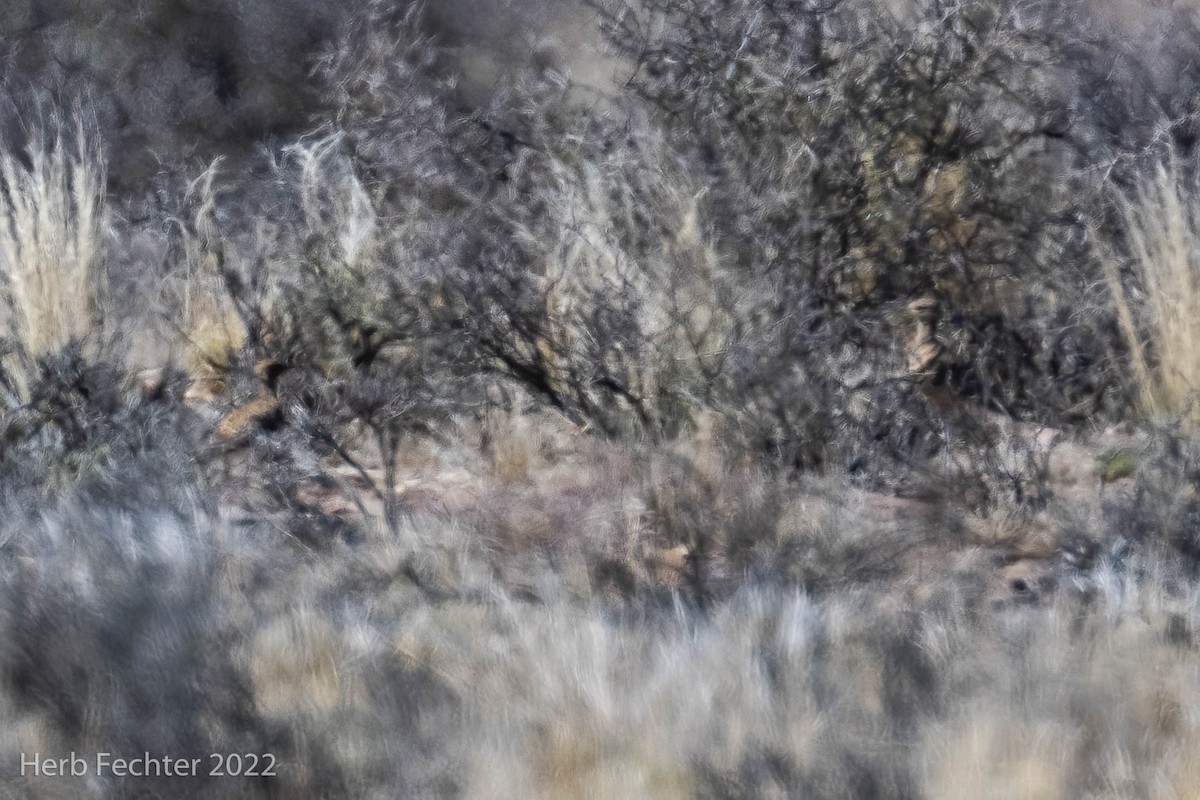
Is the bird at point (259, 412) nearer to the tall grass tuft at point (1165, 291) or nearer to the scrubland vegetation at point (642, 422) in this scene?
the scrubland vegetation at point (642, 422)

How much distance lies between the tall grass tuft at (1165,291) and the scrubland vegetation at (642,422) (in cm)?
2

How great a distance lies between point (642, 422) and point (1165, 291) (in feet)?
7.07

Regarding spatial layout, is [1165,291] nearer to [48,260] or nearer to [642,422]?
[642,422]

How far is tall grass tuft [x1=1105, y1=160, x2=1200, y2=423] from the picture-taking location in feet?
18.7

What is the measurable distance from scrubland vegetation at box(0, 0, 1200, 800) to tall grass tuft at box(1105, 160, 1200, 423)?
0.08 feet

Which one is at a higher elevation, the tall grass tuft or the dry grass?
the dry grass

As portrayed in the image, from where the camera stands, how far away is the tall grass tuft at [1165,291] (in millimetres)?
5711

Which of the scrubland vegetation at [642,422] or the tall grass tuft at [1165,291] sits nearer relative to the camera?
the scrubland vegetation at [642,422]
